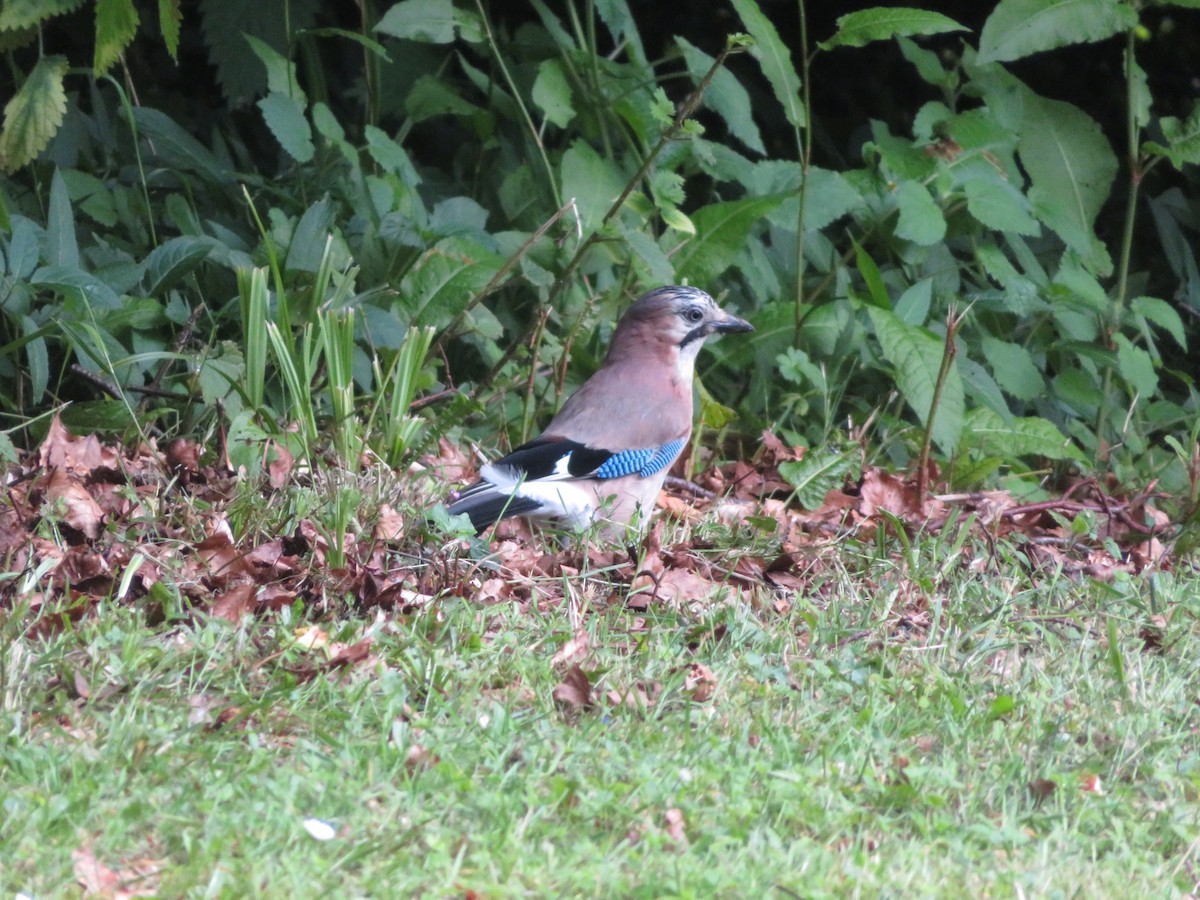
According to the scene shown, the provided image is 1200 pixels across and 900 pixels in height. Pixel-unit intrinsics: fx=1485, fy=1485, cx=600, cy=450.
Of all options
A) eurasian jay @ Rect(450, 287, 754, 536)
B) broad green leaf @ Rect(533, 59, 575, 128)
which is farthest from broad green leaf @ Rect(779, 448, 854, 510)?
broad green leaf @ Rect(533, 59, 575, 128)

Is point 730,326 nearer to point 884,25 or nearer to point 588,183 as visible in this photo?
point 588,183

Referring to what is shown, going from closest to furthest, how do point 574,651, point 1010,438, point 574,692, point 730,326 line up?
point 574,692 → point 574,651 → point 730,326 → point 1010,438

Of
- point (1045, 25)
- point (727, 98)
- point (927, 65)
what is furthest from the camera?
point (927, 65)

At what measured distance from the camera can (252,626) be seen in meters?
3.43

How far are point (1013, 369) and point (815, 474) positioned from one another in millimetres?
1338

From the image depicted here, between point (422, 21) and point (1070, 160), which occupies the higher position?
point (422, 21)

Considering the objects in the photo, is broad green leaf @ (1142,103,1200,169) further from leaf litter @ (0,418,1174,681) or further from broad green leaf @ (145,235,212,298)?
broad green leaf @ (145,235,212,298)

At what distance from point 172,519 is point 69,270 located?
1.18 m

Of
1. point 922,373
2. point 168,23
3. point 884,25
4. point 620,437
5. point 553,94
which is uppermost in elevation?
point 168,23

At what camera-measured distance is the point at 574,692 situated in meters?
3.27

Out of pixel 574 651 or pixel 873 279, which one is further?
pixel 873 279

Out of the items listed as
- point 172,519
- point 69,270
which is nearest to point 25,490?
point 172,519

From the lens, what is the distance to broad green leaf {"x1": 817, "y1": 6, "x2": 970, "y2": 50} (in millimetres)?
5168

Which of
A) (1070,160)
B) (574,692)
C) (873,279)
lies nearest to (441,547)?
(574,692)
